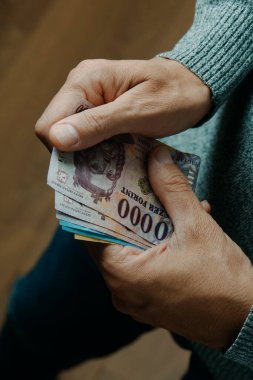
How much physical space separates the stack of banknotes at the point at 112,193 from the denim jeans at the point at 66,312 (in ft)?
0.72

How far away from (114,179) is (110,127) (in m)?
0.09

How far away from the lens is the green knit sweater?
2.27 feet

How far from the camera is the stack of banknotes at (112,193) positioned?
65 cm

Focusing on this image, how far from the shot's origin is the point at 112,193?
0.69 meters

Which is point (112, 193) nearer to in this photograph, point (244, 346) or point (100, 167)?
point (100, 167)

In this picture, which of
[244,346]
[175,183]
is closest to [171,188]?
[175,183]

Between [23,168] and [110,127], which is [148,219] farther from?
[23,168]

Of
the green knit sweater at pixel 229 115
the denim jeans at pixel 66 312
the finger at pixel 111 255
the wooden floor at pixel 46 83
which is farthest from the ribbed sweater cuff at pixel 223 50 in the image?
the wooden floor at pixel 46 83

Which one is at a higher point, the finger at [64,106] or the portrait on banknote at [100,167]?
the finger at [64,106]

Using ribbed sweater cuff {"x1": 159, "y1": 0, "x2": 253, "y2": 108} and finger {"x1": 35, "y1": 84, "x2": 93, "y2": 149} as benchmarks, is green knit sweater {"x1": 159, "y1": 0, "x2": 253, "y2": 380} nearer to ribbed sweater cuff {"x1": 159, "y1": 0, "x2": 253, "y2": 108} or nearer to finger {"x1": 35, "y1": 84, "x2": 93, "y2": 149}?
ribbed sweater cuff {"x1": 159, "y1": 0, "x2": 253, "y2": 108}

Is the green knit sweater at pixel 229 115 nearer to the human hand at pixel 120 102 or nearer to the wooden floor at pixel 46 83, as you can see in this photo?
the human hand at pixel 120 102

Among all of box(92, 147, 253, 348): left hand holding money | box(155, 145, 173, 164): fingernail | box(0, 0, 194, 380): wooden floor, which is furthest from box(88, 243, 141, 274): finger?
box(0, 0, 194, 380): wooden floor

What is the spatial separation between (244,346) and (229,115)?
Answer: 1.08 ft

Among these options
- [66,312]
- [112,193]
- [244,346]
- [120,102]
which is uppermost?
[120,102]
